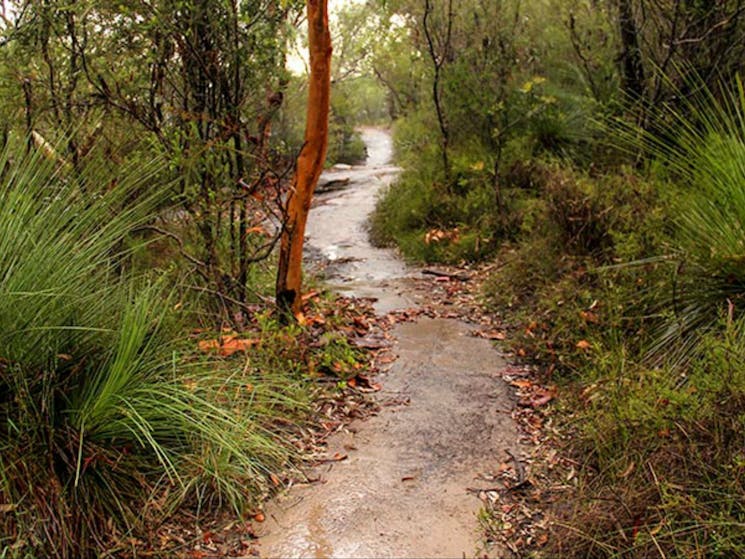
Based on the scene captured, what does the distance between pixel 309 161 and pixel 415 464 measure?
205 cm

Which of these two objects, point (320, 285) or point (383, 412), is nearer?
point (383, 412)

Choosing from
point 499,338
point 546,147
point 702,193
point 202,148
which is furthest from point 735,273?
point 546,147

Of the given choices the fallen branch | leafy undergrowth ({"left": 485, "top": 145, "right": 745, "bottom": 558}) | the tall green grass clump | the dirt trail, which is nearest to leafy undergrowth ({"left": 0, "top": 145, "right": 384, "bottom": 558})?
the tall green grass clump

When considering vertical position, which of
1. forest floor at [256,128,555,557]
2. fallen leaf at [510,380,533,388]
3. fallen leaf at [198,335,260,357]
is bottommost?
fallen leaf at [510,380,533,388]

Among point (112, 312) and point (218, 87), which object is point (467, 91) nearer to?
point (218, 87)

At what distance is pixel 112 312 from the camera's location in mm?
3066

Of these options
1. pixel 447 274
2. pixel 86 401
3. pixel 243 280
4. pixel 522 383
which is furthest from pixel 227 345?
pixel 447 274

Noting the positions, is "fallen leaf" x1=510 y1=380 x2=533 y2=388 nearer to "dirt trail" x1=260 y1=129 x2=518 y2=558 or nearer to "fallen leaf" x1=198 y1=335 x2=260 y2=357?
"dirt trail" x1=260 y1=129 x2=518 y2=558

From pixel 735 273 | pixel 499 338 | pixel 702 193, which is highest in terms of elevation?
pixel 702 193

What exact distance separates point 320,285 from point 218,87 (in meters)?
2.27

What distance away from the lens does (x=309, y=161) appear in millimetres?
4465

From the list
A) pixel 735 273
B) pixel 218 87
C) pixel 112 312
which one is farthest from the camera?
pixel 218 87

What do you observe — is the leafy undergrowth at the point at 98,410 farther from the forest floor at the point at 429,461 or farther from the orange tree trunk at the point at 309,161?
the orange tree trunk at the point at 309,161

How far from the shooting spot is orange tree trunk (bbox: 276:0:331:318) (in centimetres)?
419
